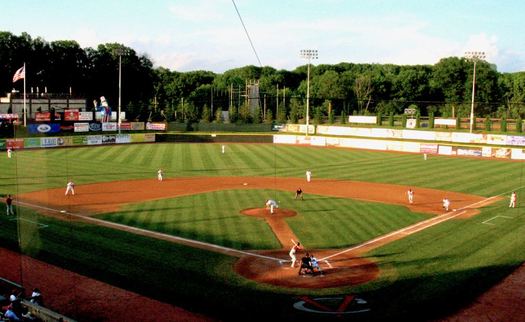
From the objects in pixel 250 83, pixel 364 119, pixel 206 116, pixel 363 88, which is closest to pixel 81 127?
pixel 206 116

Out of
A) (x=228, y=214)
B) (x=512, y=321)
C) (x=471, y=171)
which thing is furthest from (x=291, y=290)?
(x=471, y=171)

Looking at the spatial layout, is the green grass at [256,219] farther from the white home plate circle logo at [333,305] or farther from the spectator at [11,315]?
the spectator at [11,315]

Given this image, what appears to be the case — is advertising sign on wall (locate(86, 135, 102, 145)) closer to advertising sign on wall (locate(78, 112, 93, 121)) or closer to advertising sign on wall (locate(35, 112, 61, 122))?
advertising sign on wall (locate(35, 112, 61, 122))

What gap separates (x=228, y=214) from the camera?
31.5m

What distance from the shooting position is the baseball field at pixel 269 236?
60.4 feet

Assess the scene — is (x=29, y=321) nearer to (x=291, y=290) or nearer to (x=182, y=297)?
(x=182, y=297)

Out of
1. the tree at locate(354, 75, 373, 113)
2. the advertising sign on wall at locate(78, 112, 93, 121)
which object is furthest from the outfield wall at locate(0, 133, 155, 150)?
the tree at locate(354, 75, 373, 113)

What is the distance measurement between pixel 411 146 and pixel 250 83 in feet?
186

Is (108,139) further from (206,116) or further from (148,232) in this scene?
(148,232)

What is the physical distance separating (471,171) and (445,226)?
85.2ft

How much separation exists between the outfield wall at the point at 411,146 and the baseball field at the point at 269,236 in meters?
14.1

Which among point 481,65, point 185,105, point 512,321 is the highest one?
point 481,65

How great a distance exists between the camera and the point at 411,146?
70562 millimetres

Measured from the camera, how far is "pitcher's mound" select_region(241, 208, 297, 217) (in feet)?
103
